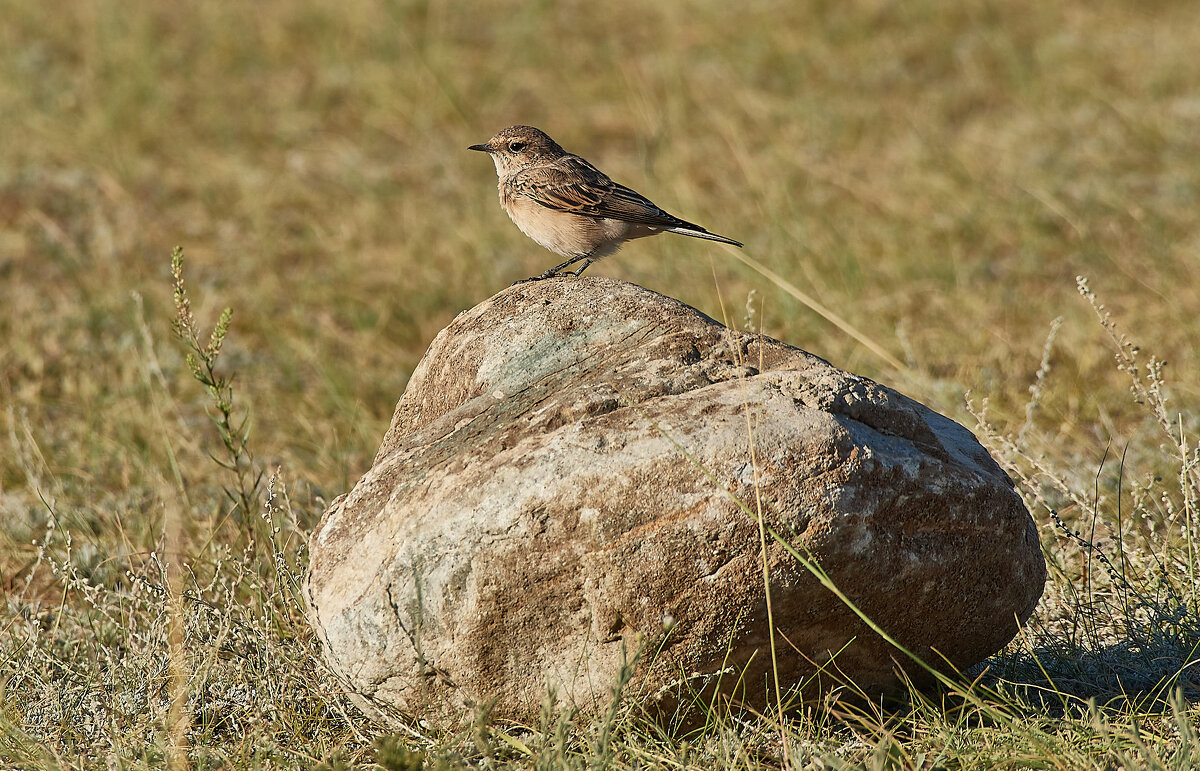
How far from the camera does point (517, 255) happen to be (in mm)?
9656

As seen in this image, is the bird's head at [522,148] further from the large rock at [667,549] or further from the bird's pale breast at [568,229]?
the large rock at [667,549]

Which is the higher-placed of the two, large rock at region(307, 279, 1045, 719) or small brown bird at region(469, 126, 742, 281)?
small brown bird at region(469, 126, 742, 281)

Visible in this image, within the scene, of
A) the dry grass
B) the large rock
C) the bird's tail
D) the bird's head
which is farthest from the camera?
the bird's head

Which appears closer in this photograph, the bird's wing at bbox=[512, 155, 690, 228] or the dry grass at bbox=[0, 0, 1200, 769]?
the dry grass at bbox=[0, 0, 1200, 769]

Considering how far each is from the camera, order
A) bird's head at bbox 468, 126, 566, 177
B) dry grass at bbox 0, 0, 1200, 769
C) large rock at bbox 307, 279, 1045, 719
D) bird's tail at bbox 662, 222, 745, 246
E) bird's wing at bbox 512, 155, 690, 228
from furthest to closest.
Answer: bird's head at bbox 468, 126, 566, 177 → bird's wing at bbox 512, 155, 690, 228 → bird's tail at bbox 662, 222, 745, 246 → dry grass at bbox 0, 0, 1200, 769 → large rock at bbox 307, 279, 1045, 719

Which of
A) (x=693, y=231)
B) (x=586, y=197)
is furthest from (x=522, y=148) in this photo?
(x=693, y=231)

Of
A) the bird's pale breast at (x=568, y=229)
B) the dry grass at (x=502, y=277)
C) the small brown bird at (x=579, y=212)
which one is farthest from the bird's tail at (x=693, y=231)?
the dry grass at (x=502, y=277)

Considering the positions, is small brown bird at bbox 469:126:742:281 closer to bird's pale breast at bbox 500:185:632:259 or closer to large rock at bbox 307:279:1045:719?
bird's pale breast at bbox 500:185:632:259

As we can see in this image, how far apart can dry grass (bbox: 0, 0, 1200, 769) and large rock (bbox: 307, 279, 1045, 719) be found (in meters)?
0.23

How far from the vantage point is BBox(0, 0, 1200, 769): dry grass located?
3967 millimetres

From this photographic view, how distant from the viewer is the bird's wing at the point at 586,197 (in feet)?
17.8

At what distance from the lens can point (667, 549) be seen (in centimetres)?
334

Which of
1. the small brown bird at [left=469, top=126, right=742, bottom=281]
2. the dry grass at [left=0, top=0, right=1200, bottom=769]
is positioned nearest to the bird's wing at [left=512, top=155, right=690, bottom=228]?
the small brown bird at [left=469, top=126, right=742, bottom=281]

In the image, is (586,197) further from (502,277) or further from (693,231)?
(502,277)
